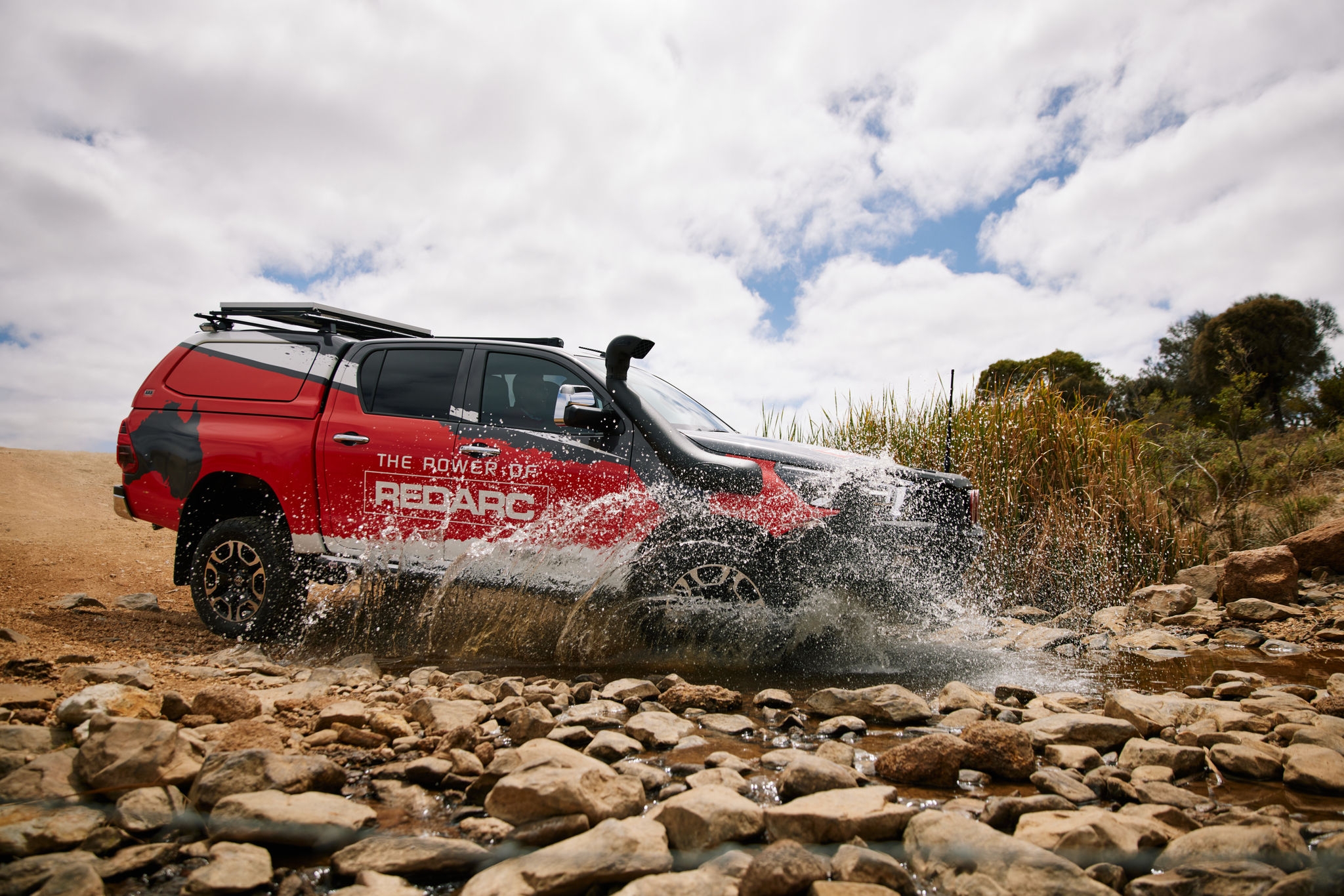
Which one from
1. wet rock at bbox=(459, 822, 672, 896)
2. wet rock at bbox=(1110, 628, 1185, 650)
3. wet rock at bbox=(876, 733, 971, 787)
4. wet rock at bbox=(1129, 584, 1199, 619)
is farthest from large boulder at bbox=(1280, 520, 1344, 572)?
wet rock at bbox=(459, 822, 672, 896)

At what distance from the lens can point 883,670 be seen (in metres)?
4.41

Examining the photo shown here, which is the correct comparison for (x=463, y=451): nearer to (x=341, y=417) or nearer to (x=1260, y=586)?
(x=341, y=417)

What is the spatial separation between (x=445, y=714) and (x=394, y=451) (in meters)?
2.19

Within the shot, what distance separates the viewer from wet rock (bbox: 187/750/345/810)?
88.0 inches

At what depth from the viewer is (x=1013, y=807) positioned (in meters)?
2.24

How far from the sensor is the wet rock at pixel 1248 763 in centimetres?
266

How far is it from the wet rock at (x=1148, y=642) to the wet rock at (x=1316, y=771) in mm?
2980

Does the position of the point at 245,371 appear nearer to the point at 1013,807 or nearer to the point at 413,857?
the point at 413,857

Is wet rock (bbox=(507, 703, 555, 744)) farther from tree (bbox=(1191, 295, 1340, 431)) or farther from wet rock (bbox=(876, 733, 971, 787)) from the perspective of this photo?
tree (bbox=(1191, 295, 1340, 431))

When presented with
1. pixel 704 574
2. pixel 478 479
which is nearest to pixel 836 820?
pixel 704 574

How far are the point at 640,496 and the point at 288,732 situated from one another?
2023 mm

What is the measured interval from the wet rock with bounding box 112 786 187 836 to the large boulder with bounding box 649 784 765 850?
4.57 feet

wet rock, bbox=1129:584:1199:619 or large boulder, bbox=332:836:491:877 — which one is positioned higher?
wet rock, bbox=1129:584:1199:619

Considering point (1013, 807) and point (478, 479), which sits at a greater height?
point (478, 479)
